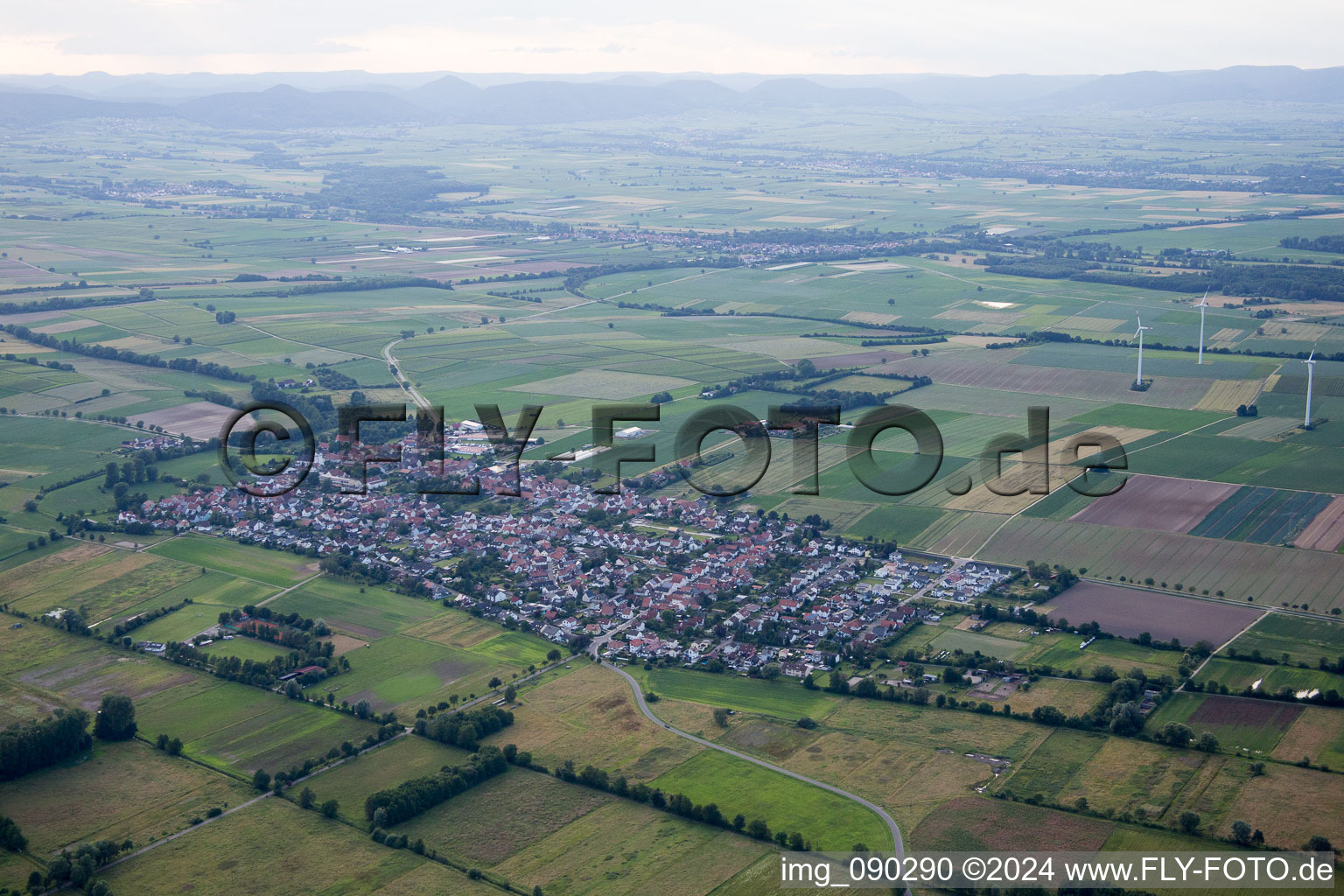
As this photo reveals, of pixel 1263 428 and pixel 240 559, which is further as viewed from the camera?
pixel 1263 428

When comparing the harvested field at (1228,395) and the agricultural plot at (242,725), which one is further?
the harvested field at (1228,395)

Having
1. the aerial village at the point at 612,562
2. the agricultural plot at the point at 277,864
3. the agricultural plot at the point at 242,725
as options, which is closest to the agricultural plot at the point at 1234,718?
the aerial village at the point at 612,562

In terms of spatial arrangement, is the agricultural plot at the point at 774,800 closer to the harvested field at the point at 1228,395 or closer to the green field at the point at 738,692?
the green field at the point at 738,692

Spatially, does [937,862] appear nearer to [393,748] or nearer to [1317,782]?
[1317,782]

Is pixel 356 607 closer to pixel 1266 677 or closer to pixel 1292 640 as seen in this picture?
pixel 1266 677

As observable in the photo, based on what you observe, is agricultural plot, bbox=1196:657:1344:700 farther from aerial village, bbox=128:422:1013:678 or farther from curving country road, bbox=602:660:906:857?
curving country road, bbox=602:660:906:857

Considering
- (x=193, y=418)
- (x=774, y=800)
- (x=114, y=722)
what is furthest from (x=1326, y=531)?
(x=193, y=418)

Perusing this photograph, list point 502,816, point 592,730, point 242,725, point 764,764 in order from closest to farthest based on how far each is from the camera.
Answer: point 502,816 → point 764,764 → point 592,730 → point 242,725
